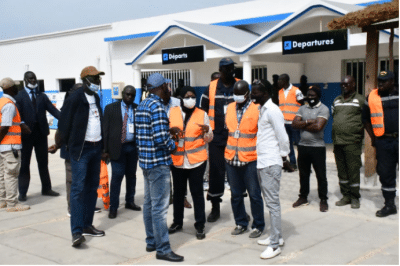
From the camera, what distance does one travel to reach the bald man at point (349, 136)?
6.77 m

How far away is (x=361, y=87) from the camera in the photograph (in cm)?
1352

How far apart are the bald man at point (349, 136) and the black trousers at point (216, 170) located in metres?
1.80

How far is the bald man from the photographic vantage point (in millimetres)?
6773

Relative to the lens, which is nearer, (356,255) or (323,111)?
(356,255)

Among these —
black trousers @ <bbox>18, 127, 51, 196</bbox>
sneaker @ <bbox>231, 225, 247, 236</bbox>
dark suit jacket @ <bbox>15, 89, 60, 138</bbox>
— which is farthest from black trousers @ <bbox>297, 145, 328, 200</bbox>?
black trousers @ <bbox>18, 127, 51, 196</bbox>

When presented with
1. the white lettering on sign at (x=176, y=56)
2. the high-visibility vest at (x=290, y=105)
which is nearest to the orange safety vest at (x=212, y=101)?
the high-visibility vest at (x=290, y=105)

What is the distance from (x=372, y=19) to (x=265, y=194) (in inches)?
142

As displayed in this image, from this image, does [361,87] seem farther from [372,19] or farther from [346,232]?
[346,232]

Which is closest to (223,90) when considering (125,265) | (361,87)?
(125,265)

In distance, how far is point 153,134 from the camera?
481 cm

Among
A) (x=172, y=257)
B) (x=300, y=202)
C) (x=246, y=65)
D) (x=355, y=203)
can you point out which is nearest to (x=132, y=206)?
(x=172, y=257)

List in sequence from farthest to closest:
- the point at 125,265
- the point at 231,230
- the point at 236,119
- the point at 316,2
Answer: the point at 316,2 → the point at 231,230 → the point at 236,119 → the point at 125,265

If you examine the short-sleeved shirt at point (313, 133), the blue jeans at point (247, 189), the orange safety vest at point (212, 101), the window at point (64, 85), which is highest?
the window at point (64, 85)

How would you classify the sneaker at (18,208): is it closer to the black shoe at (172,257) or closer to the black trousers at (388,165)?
the black shoe at (172,257)
